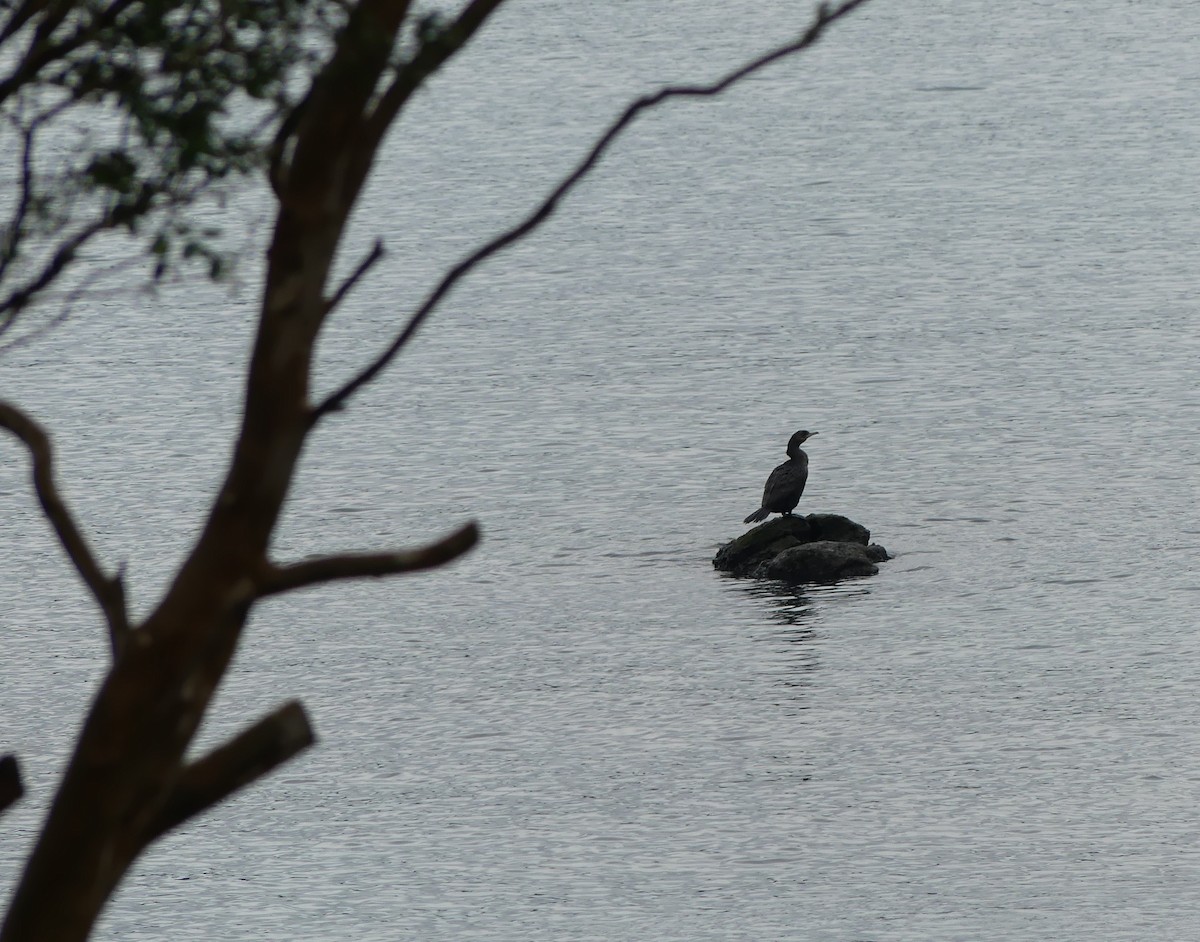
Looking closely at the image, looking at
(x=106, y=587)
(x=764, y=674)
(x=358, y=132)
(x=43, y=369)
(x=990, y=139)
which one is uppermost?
(x=358, y=132)

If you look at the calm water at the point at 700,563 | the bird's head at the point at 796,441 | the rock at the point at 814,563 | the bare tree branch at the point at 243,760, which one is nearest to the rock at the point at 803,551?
the rock at the point at 814,563

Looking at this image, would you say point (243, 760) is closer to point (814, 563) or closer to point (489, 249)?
point (489, 249)

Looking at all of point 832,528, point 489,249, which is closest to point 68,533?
point 489,249

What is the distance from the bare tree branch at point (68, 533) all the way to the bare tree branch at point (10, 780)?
113 centimetres

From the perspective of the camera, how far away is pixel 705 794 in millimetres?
48094

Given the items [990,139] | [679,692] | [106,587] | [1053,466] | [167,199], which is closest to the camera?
[106,587]

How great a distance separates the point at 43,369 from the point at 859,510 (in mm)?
41730

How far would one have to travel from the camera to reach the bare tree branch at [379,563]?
11391 millimetres

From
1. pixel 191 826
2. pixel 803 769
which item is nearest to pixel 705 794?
pixel 803 769

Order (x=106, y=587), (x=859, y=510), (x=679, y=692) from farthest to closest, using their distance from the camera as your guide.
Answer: (x=859, y=510)
(x=679, y=692)
(x=106, y=587)

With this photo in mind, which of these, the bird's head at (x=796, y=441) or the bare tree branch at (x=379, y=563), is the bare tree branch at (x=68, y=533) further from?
the bird's head at (x=796, y=441)

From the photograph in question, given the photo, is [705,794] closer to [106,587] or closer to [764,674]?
[764,674]

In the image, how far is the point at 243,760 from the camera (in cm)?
1163

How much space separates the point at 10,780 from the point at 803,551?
4786cm
